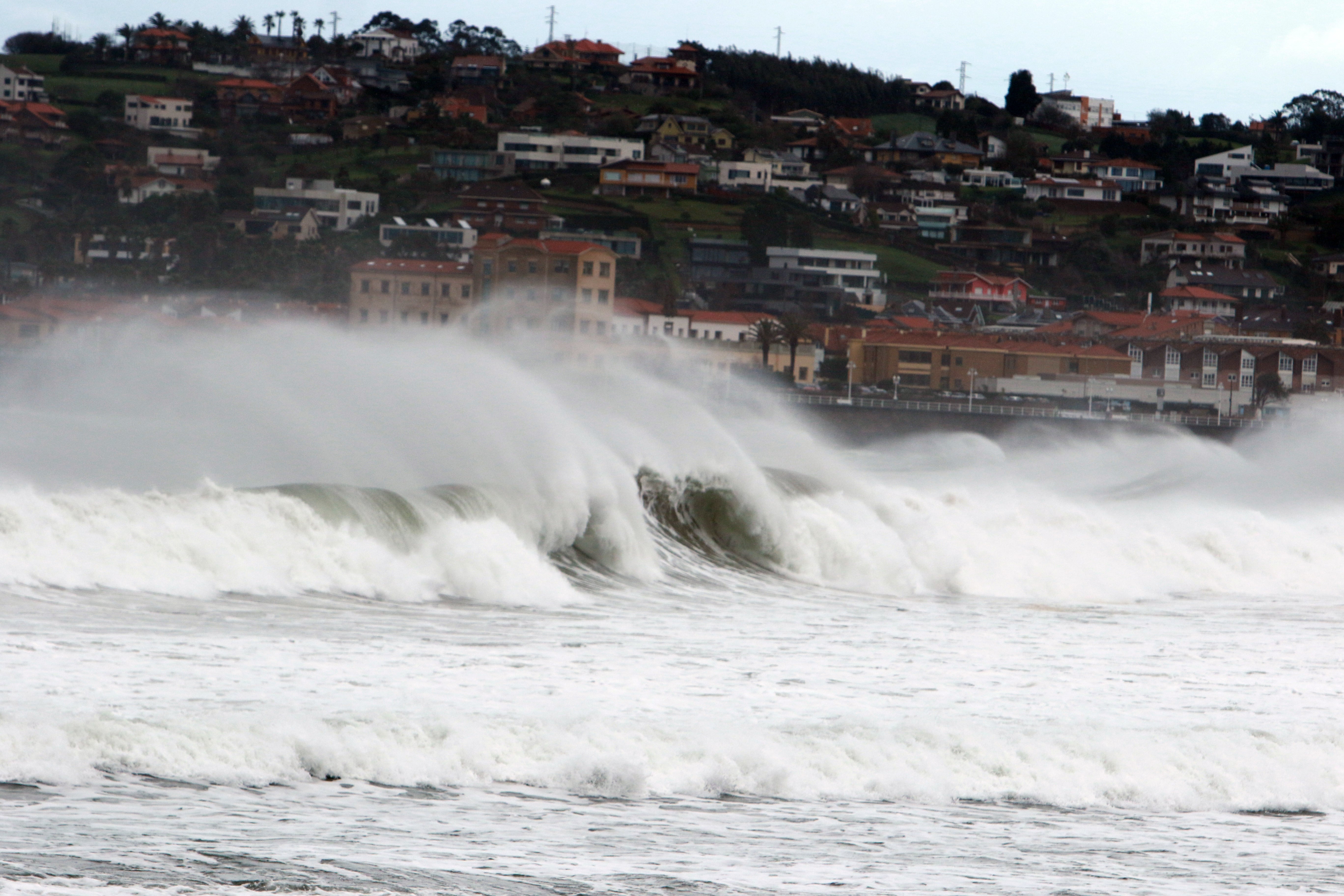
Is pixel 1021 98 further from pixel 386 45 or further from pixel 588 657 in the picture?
pixel 588 657

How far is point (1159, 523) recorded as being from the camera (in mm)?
26438

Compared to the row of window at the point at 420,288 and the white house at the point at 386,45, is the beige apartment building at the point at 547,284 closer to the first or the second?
the row of window at the point at 420,288

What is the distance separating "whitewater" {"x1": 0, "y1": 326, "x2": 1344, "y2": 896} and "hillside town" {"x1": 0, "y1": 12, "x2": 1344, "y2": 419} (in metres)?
12.7

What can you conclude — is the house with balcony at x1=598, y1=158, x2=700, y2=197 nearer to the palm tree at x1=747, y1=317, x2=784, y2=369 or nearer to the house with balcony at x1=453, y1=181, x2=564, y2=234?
the house with balcony at x1=453, y1=181, x2=564, y2=234

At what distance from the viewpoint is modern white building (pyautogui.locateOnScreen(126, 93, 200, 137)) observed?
100750 millimetres

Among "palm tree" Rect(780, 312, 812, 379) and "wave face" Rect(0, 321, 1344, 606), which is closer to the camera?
"wave face" Rect(0, 321, 1344, 606)

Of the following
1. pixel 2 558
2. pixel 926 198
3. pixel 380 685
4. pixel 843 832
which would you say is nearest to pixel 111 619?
pixel 2 558

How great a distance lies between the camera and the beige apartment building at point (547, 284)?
65812 millimetres

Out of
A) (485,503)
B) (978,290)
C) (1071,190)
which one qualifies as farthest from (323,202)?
(485,503)

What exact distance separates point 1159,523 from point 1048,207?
269ft

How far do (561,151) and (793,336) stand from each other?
43.4 metres

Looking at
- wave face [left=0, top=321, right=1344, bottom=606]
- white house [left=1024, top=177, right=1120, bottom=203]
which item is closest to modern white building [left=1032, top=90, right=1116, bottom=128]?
white house [left=1024, top=177, right=1120, bottom=203]

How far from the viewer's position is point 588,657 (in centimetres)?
1271

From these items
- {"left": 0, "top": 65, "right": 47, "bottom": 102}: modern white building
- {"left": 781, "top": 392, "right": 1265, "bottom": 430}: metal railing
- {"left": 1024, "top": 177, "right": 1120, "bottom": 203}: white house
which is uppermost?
{"left": 0, "top": 65, "right": 47, "bottom": 102}: modern white building
